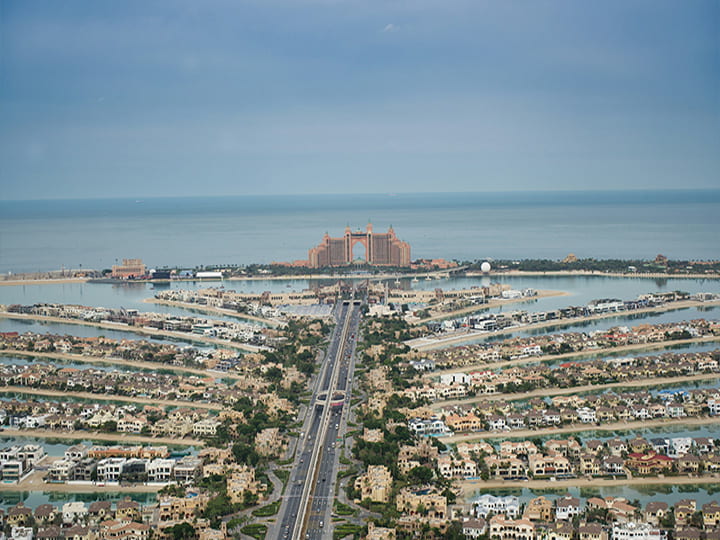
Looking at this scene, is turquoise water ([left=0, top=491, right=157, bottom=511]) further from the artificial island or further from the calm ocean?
the calm ocean

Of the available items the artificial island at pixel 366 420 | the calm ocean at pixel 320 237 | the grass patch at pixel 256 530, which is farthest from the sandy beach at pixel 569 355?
the calm ocean at pixel 320 237

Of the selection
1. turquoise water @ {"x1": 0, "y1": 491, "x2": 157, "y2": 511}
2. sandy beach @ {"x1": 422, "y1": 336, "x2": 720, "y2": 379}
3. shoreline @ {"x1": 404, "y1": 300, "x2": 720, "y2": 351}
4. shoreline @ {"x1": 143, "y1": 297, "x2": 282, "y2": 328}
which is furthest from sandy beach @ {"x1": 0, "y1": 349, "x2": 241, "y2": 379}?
turquoise water @ {"x1": 0, "y1": 491, "x2": 157, "y2": 511}

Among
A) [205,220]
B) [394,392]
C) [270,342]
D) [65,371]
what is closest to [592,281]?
[270,342]

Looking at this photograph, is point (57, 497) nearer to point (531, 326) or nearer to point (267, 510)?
point (267, 510)

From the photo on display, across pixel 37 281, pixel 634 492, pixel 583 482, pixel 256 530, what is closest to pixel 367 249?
pixel 37 281

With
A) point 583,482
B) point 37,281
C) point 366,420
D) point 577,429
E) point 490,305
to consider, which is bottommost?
point 583,482

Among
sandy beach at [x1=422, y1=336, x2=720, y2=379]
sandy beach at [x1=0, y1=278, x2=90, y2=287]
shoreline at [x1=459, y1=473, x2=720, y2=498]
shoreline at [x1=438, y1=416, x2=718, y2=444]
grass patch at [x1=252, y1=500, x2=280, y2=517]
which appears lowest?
grass patch at [x1=252, y1=500, x2=280, y2=517]

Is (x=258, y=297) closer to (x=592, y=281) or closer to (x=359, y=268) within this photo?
(x=359, y=268)
